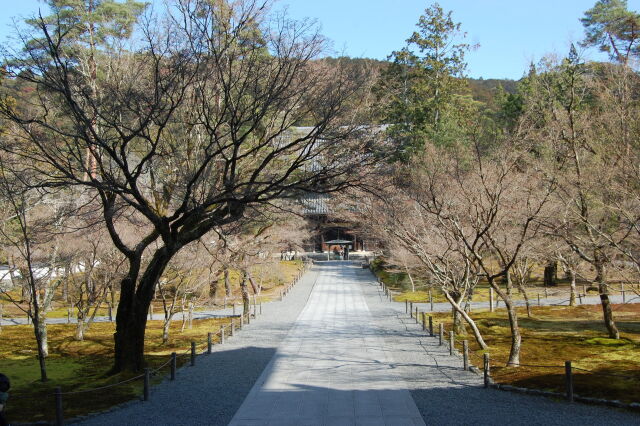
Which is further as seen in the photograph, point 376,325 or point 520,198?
point 376,325

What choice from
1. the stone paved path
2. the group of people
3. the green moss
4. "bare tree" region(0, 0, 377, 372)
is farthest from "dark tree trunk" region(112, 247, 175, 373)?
the group of people

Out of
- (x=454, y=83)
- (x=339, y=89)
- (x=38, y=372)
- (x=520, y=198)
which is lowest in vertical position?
(x=38, y=372)

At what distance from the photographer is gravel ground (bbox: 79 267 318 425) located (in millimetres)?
8352

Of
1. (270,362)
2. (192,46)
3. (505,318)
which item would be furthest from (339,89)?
(505,318)

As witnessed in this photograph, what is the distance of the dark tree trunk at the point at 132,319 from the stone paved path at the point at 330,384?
271 cm

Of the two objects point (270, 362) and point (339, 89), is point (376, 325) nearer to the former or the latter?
point (270, 362)

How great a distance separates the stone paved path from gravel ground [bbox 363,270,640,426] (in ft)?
1.02

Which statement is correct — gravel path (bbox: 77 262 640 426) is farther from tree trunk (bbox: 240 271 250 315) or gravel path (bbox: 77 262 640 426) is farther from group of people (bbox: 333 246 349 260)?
group of people (bbox: 333 246 349 260)

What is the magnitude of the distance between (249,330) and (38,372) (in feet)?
21.5

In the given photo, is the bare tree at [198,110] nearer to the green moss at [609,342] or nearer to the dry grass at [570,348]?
the dry grass at [570,348]

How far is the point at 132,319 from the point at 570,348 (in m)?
11.5

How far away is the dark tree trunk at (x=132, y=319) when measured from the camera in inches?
Result: 440

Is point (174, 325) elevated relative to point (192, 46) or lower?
lower

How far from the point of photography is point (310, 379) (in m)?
10.8
